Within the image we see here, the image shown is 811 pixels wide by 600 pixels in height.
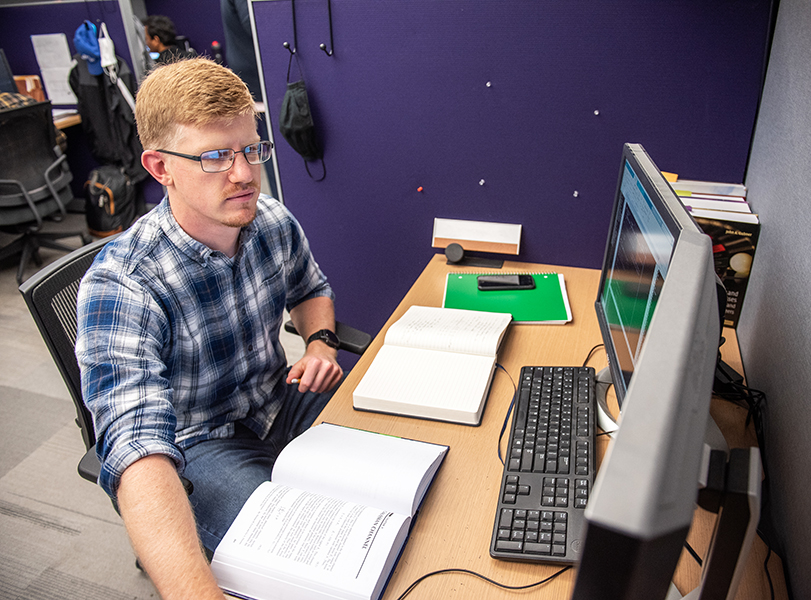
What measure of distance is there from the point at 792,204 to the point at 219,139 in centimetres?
97

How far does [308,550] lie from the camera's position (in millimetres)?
699

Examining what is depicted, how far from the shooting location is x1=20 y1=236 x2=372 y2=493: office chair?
97cm

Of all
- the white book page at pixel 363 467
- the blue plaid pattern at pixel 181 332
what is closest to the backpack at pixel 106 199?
the blue plaid pattern at pixel 181 332

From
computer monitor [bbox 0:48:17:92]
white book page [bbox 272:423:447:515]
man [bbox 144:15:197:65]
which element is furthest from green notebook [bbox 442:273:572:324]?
computer monitor [bbox 0:48:17:92]

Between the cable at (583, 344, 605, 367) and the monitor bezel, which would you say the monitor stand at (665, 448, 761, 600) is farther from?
the cable at (583, 344, 605, 367)

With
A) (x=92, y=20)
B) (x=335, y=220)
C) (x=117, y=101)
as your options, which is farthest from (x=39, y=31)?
(x=335, y=220)

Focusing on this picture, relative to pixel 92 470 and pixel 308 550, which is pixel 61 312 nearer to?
pixel 92 470

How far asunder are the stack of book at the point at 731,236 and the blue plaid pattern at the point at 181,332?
878 mm

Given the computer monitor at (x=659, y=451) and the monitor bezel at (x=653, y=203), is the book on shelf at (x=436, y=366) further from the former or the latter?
the computer monitor at (x=659, y=451)

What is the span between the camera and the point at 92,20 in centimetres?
342

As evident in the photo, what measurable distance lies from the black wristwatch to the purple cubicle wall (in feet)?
1.64

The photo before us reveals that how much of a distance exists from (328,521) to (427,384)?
35cm

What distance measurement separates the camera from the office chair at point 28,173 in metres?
2.77

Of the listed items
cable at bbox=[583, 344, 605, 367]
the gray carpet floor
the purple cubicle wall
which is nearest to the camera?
cable at bbox=[583, 344, 605, 367]
